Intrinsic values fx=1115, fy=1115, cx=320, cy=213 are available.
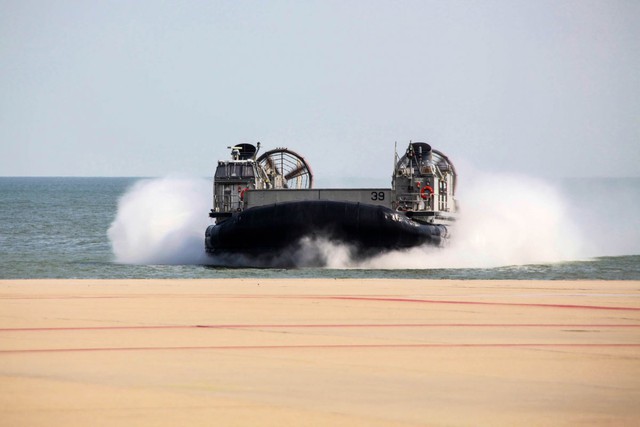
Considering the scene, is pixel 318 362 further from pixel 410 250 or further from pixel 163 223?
pixel 163 223

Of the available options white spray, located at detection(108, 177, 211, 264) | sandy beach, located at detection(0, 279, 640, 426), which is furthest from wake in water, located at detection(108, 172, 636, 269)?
sandy beach, located at detection(0, 279, 640, 426)

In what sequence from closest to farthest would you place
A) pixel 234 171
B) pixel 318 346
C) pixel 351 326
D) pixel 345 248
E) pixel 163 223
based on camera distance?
pixel 318 346 < pixel 351 326 < pixel 345 248 < pixel 234 171 < pixel 163 223

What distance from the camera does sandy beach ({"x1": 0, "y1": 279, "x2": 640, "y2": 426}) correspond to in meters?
4.16

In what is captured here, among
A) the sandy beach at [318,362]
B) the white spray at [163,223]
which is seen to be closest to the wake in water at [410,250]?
the white spray at [163,223]

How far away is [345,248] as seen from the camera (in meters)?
21.9

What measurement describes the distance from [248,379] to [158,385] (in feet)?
1.37

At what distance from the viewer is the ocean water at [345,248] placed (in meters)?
21.0

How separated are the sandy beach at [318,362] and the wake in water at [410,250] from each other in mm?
12372

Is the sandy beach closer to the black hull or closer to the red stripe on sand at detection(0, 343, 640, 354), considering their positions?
the red stripe on sand at detection(0, 343, 640, 354)

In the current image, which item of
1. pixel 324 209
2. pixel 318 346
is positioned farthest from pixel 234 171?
pixel 318 346

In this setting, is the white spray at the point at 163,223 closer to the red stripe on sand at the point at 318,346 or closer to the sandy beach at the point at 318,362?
the sandy beach at the point at 318,362

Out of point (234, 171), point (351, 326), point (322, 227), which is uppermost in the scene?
point (234, 171)

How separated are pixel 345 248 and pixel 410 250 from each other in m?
1.38

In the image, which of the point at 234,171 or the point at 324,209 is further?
the point at 234,171
